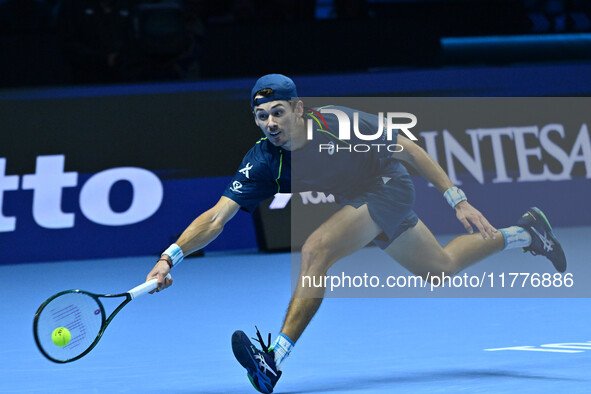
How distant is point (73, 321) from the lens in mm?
5254

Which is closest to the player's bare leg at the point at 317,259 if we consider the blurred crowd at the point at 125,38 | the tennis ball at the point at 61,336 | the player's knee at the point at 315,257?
the player's knee at the point at 315,257

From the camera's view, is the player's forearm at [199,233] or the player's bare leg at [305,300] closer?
the player's bare leg at [305,300]

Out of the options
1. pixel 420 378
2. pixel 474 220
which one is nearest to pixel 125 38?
A: pixel 474 220

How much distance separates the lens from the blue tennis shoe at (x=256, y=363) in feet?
17.4

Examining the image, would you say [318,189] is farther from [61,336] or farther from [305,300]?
[61,336]

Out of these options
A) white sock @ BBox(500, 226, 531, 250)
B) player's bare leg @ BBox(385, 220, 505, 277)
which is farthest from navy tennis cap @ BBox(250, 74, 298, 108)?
white sock @ BBox(500, 226, 531, 250)

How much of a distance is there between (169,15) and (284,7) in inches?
88.8

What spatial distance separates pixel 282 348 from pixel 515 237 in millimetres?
2244

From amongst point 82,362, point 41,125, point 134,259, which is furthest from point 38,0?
point 82,362

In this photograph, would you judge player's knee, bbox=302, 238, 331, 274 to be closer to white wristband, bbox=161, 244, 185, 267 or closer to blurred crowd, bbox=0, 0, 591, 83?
white wristband, bbox=161, 244, 185, 267

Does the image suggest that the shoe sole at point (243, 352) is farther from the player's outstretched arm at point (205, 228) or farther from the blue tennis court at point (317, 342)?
the player's outstretched arm at point (205, 228)

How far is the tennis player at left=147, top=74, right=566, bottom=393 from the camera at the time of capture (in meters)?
5.52

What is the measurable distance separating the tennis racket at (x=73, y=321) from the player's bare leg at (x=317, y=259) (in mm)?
705

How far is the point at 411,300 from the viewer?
852 centimetres
